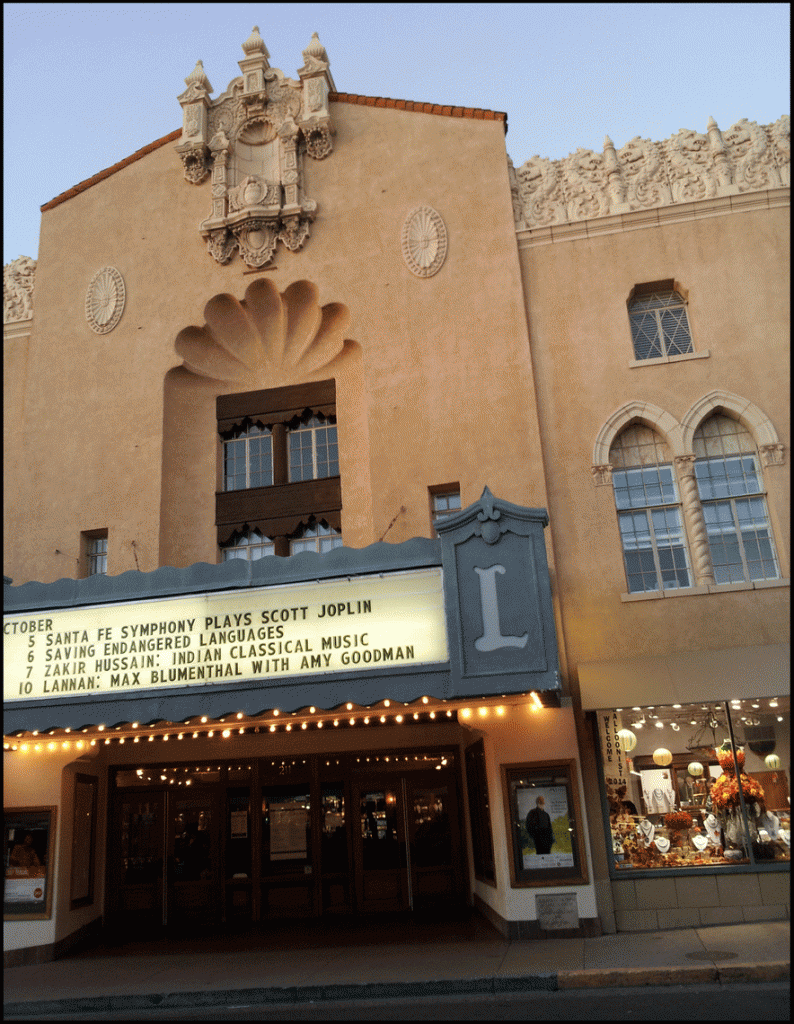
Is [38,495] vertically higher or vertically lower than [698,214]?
lower

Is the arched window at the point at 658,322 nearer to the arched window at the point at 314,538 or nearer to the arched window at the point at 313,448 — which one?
the arched window at the point at 313,448

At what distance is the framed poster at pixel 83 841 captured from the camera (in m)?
14.8

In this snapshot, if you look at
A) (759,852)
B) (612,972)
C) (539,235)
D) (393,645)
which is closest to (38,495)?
(393,645)

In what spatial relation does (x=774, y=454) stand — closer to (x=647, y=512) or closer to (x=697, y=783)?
(x=647, y=512)

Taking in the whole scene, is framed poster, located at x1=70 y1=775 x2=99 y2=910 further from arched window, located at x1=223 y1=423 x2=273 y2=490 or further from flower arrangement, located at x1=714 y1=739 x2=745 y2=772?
flower arrangement, located at x1=714 y1=739 x2=745 y2=772

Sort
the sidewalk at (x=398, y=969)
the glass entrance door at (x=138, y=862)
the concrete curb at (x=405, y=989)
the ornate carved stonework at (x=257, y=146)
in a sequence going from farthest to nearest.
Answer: the ornate carved stonework at (x=257, y=146) < the glass entrance door at (x=138, y=862) < the sidewalk at (x=398, y=969) < the concrete curb at (x=405, y=989)

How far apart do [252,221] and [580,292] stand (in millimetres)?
6425

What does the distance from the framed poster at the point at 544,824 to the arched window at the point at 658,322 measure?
23.3ft

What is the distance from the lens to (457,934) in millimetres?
13312

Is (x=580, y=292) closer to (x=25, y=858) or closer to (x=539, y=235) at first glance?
(x=539, y=235)

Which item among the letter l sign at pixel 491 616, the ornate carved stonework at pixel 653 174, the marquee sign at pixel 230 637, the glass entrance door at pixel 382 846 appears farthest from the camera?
the glass entrance door at pixel 382 846

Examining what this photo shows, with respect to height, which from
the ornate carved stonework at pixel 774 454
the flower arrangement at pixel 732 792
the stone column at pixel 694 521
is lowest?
the flower arrangement at pixel 732 792

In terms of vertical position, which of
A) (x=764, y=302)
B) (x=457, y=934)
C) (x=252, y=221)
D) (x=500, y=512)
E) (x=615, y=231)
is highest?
(x=252, y=221)

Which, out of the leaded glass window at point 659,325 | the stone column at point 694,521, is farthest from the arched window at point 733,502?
the leaded glass window at point 659,325
